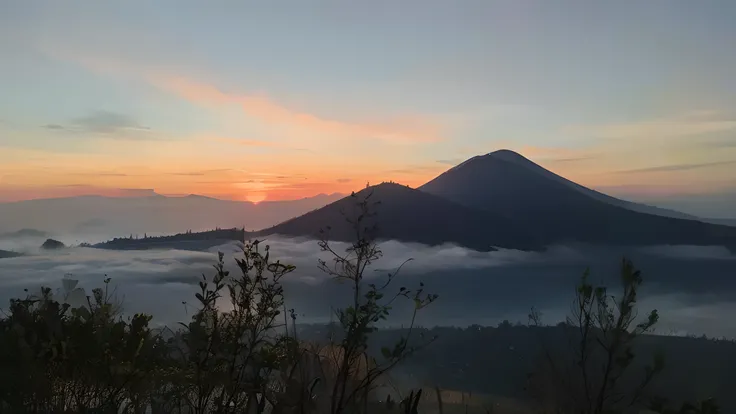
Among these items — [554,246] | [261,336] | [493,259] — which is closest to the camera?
[261,336]

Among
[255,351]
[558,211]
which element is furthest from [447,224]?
[255,351]

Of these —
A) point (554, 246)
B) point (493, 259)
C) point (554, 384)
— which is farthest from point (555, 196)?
point (554, 384)

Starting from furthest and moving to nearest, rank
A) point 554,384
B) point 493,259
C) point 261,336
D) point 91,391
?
point 493,259, point 554,384, point 91,391, point 261,336

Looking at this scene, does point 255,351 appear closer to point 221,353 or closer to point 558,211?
point 221,353

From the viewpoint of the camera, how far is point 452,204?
80.8 metres

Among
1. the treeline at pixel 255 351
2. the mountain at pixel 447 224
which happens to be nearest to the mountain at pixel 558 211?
the mountain at pixel 447 224

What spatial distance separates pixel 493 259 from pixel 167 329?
66.6 meters

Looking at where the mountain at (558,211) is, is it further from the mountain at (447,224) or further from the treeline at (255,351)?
the treeline at (255,351)

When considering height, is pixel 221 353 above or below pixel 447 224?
above

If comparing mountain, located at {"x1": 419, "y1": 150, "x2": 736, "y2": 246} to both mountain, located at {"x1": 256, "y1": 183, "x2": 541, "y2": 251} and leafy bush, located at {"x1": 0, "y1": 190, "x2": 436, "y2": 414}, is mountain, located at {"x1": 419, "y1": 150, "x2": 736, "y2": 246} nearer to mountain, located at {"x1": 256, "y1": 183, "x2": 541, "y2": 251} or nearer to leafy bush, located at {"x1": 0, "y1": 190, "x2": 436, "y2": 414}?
mountain, located at {"x1": 256, "y1": 183, "x2": 541, "y2": 251}

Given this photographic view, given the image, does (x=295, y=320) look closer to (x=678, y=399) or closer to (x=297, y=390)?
(x=297, y=390)

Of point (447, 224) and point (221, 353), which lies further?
point (447, 224)

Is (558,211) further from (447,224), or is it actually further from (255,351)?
(255,351)

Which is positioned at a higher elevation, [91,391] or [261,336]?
[261,336]
